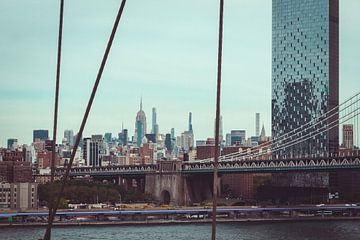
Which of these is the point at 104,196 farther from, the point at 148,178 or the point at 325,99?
the point at 325,99

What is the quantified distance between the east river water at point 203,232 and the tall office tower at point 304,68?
167ft

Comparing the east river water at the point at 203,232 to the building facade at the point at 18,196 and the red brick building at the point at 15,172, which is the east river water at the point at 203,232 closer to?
the building facade at the point at 18,196

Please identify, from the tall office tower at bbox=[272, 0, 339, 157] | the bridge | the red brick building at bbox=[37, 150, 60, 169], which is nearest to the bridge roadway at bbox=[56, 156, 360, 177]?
the bridge

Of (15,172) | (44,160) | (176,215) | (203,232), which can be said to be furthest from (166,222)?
(44,160)

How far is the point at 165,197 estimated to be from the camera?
11725 cm

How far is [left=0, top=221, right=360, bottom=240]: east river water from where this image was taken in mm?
67688

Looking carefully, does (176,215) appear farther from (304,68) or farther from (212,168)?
(304,68)

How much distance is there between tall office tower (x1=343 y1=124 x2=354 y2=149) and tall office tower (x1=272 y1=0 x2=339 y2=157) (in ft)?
50.1

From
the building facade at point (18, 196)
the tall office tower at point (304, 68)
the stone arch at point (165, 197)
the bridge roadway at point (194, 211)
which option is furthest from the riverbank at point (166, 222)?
the tall office tower at point (304, 68)

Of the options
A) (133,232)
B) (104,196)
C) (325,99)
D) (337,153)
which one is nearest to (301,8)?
(325,99)

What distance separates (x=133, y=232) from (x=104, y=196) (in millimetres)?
34994

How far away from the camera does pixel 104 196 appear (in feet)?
360

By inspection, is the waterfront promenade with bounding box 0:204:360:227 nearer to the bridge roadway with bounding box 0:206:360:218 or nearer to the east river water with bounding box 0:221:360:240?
the bridge roadway with bounding box 0:206:360:218

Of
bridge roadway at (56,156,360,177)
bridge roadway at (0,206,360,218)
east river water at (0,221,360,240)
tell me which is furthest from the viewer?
bridge roadway at (56,156,360,177)
